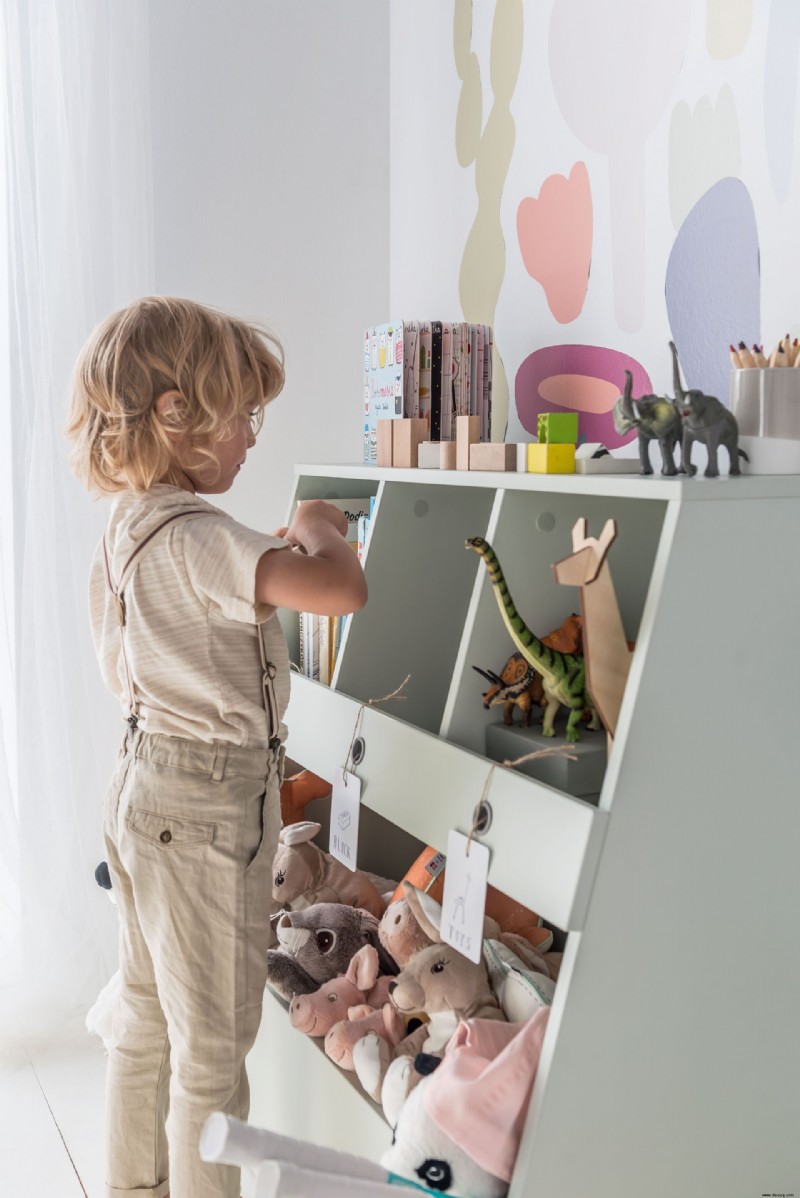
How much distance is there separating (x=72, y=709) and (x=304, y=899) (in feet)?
2.30

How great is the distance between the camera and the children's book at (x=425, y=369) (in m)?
1.76

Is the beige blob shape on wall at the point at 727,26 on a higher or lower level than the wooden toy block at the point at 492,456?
higher

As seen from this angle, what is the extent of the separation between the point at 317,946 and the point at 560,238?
1136 mm

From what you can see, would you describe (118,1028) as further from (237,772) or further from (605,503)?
(605,503)

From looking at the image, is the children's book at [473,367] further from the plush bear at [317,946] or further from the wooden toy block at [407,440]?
the plush bear at [317,946]

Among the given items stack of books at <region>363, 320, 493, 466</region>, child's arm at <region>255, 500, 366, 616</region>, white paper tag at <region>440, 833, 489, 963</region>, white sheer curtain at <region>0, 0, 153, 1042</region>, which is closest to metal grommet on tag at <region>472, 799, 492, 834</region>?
white paper tag at <region>440, 833, 489, 963</region>

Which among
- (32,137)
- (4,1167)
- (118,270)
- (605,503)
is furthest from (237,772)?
(32,137)

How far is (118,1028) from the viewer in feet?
4.92

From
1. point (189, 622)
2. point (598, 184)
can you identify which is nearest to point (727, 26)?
point (598, 184)

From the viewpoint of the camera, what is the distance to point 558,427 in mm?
1291

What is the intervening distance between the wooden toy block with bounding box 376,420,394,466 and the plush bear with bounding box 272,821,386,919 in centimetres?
58

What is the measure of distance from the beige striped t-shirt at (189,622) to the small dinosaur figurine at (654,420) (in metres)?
0.40

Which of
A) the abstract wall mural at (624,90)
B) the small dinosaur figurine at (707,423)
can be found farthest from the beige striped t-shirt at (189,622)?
the abstract wall mural at (624,90)

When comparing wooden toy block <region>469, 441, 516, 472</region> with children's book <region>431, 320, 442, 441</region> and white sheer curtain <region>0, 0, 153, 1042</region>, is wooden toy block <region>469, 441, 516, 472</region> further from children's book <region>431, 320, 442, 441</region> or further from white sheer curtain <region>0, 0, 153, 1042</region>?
white sheer curtain <region>0, 0, 153, 1042</region>
